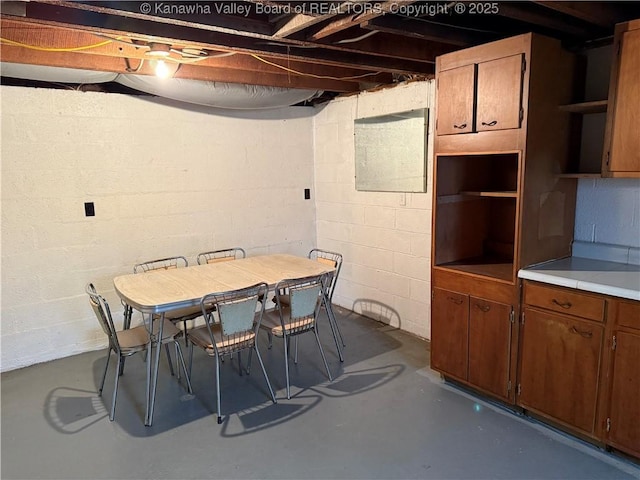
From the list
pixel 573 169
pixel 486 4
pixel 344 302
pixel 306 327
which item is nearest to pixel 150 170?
pixel 306 327

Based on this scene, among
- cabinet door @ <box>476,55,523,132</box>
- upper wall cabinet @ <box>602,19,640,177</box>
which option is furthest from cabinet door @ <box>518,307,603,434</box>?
cabinet door @ <box>476,55,523,132</box>

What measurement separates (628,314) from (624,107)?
3.31 ft

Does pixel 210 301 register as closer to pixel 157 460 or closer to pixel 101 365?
pixel 157 460

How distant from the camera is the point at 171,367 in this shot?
10.7ft

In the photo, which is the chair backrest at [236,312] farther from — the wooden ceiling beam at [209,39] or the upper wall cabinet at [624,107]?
the upper wall cabinet at [624,107]

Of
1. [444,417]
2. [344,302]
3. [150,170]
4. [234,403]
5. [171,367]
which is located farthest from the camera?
[344,302]

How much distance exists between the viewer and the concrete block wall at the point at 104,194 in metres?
3.27

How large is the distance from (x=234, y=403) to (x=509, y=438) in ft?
5.36

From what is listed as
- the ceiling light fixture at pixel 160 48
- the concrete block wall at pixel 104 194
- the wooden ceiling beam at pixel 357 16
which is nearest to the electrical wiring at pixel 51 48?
the ceiling light fixture at pixel 160 48

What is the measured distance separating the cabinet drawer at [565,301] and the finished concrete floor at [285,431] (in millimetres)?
713

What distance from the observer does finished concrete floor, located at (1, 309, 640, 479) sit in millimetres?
2188

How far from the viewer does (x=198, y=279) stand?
3.08m

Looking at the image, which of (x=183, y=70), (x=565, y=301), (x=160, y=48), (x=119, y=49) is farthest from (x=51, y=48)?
(x=565, y=301)

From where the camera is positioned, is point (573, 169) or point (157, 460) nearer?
point (157, 460)
